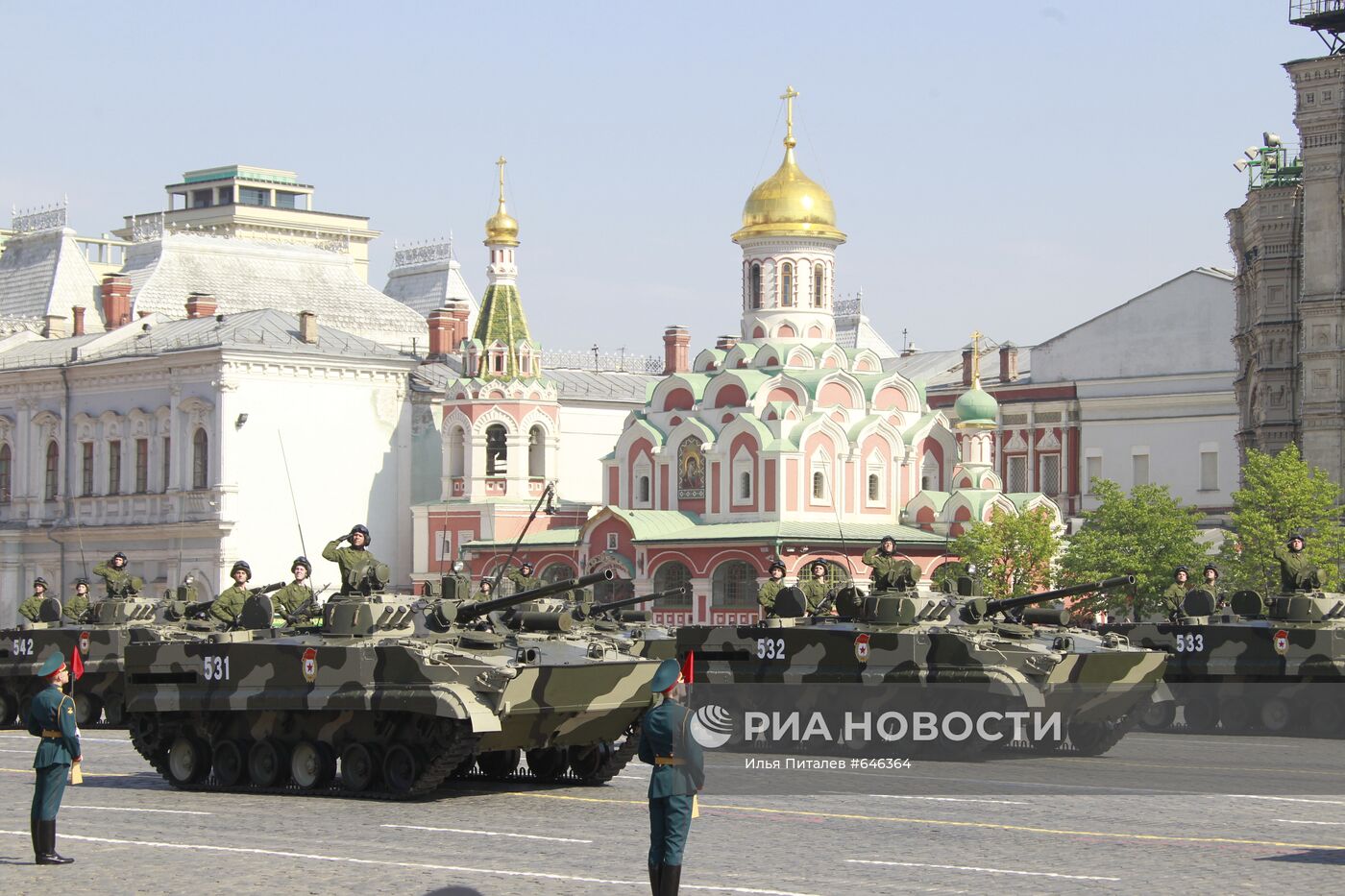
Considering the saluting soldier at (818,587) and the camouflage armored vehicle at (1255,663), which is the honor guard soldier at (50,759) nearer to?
the saluting soldier at (818,587)

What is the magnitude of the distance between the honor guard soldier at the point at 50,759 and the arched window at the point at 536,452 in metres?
53.9

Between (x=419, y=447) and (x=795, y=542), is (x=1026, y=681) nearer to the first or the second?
(x=795, y=542)

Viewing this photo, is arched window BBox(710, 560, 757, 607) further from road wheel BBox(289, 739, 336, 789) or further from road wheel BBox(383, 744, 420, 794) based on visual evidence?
road wheel BBox(383, 744, 420, 794)

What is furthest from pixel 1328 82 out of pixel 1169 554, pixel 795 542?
pixel 795 542

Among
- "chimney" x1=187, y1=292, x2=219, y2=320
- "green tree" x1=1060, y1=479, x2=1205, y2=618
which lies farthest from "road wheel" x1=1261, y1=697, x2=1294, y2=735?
"chimney" x1=187, y1=292, x2=219, y2=320

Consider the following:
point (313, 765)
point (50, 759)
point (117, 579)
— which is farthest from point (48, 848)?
point (117, 579)

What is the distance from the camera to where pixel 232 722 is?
71.0 ft

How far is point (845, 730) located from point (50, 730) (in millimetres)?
12070

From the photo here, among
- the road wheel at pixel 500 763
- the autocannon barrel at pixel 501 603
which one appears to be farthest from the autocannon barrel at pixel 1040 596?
the road wheel at pixel 500 763

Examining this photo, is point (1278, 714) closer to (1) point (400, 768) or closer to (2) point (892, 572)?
(2) point (892, 572)

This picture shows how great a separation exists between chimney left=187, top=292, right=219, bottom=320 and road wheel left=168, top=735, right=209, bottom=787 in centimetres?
5418

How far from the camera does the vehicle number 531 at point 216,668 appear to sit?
21.6 m

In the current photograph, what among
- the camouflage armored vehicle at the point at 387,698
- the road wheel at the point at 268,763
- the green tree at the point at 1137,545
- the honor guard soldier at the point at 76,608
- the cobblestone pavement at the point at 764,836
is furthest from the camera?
the green tree at the point at 1137,545

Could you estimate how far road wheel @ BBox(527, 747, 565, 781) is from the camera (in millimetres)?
21844
